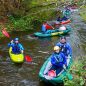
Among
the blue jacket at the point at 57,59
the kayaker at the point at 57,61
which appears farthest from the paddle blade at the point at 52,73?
the blue jacket at the point at 57,59

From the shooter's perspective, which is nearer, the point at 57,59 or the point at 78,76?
the point at 78,76

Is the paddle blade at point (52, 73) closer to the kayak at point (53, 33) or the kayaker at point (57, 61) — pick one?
the kayaker at point (57, 61)

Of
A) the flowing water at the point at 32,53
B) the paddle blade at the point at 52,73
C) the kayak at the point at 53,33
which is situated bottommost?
the flowing water at the point at 32,53

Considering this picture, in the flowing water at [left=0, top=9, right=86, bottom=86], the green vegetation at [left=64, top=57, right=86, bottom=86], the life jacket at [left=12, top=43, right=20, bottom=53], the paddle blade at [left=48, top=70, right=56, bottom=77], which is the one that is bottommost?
the flowing water at [left=0, top=9, right=86, bottom=86]

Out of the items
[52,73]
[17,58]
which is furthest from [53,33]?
[52,73]

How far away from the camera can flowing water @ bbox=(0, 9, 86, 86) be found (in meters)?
12.4

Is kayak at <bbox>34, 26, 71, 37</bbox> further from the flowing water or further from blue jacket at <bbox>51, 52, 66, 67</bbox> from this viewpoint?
blue jacket at <bbox>51, 52, 66, 67</bbox>

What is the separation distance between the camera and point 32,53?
54.4 ft

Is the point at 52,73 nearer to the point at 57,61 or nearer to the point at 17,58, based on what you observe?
the point at 57,61

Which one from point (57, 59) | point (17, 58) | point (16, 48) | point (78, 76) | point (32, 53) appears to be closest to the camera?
point (78, 76)

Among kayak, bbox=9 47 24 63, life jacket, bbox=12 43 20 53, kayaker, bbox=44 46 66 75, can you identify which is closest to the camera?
kayaker, bbox=44 46 66 75

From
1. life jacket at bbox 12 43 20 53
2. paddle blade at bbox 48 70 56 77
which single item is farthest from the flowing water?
paddle blade at bbox 48 70 56 77

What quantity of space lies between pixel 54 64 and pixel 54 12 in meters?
17.9

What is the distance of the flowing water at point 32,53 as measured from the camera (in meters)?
12.4
